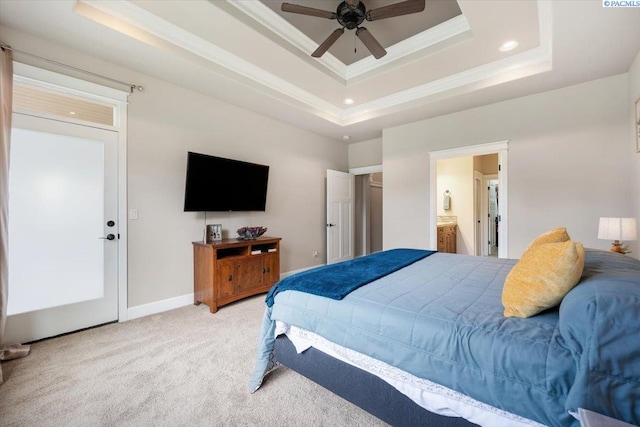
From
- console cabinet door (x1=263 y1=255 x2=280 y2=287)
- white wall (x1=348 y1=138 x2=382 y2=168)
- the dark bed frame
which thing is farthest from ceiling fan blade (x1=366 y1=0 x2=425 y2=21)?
white wall (x1=348 y1=138 x2=382 y2=168)

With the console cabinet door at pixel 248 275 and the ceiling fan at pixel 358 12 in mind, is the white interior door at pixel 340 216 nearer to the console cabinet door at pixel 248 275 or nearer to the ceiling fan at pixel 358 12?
the console cabinet door at pixel 248 275

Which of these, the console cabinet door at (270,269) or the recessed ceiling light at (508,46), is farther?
the console cabinet door at (270,269)

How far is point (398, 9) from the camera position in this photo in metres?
2.06

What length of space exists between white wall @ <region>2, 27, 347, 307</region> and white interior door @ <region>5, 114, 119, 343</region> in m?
0.22

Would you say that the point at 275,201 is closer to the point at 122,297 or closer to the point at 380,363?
the point at 122,297

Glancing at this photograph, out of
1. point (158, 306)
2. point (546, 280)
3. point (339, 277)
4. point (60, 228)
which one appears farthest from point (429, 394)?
point (60, 228)

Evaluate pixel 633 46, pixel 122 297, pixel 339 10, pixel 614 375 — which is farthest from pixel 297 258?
pixel 633 46

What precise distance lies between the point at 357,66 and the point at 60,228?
3694mm

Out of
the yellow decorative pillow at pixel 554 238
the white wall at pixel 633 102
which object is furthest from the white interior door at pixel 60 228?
the white wall at pixel 633 102

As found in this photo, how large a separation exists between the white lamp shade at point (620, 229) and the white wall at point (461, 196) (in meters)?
3.23

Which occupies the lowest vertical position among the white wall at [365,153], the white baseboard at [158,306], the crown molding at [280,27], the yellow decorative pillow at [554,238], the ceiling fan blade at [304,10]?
the white baseboard at [158,306]

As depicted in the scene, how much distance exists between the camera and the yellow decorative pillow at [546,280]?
3.45 ft

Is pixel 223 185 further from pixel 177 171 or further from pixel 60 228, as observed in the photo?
pixel 60 228

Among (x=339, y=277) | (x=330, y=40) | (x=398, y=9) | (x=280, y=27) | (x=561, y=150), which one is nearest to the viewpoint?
(x=339, y=277)
